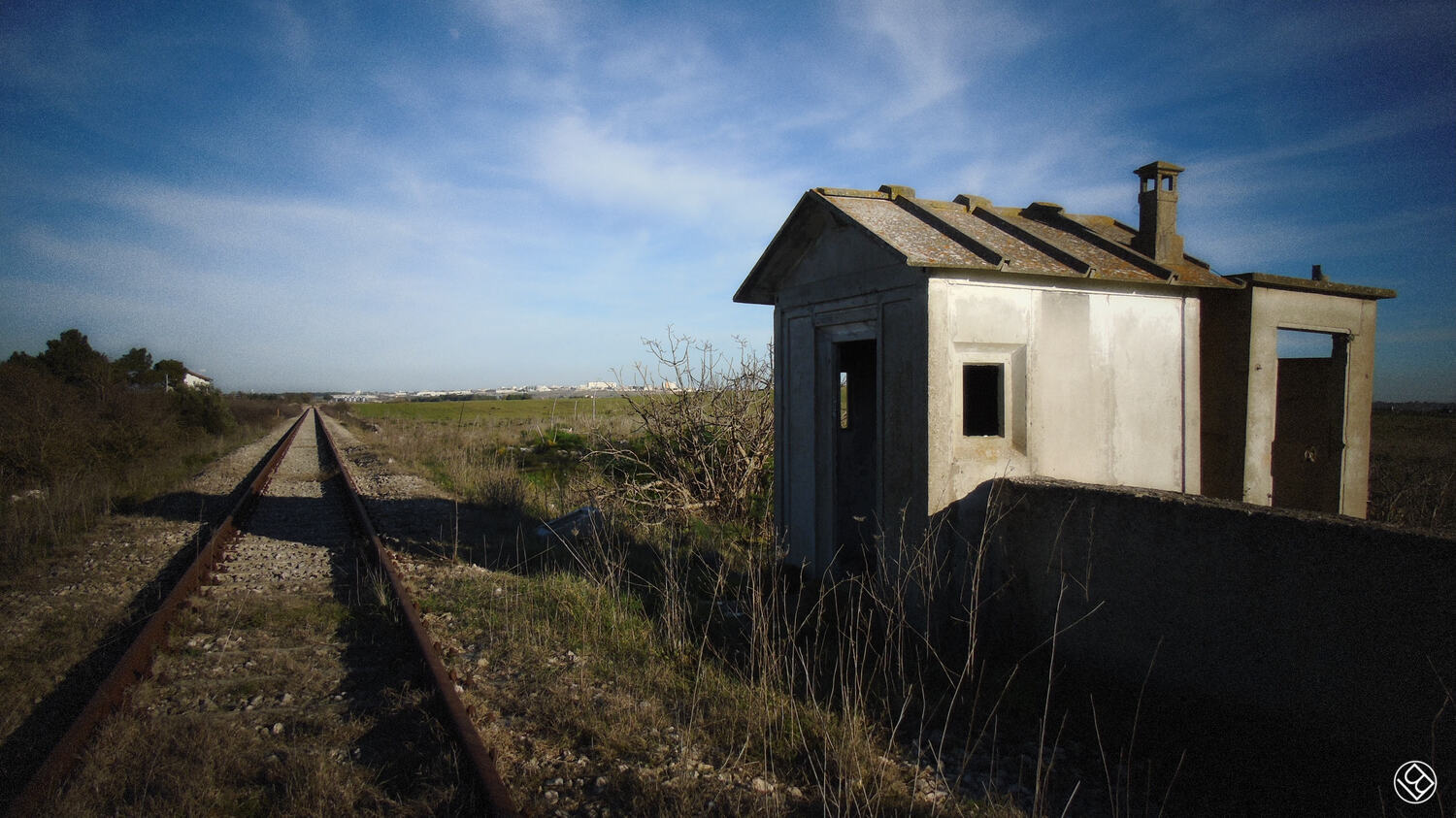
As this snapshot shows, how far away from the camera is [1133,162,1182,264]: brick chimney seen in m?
6.63

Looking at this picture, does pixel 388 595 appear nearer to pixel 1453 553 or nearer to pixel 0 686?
pixel 0 686

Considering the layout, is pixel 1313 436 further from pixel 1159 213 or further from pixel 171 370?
pixel 171 370

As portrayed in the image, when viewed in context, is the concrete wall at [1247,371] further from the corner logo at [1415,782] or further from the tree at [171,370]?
the tree at [171,370]

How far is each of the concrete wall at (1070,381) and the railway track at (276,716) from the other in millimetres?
3625

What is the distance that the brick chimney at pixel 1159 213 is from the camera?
6633 mm

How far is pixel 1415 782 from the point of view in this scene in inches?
120

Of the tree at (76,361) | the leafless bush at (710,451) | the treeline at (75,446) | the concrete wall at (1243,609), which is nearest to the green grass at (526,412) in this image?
the leafless bush at (710,451)

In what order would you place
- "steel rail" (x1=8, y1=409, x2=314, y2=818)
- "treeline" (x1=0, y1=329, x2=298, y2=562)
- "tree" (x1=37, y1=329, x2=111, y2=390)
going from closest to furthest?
1. "steel rail" (x1=8, y1=409, x2=314, y2=818)
2. "treeline" (x1=0, y1=329, x2=298, y2=562)
3. "tree" (x1=37, y1=329, x2=111, y2=390)

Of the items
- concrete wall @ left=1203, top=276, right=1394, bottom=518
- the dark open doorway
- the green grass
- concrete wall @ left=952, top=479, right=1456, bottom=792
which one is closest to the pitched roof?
concrete wall @ left=1203, top=276, right=1394, bottom=518

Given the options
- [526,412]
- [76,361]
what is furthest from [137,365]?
[526,412]

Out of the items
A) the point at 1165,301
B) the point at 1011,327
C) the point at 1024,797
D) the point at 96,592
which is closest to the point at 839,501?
the point at 1011,327

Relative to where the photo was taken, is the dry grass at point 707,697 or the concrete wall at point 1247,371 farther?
the concrete wall at point 1247,371

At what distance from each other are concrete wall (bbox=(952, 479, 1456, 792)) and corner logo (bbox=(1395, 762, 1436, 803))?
41 millimetres

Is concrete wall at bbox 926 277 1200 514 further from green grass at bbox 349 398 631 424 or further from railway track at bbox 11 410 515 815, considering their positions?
green grass at bbox 349 398 631 424
